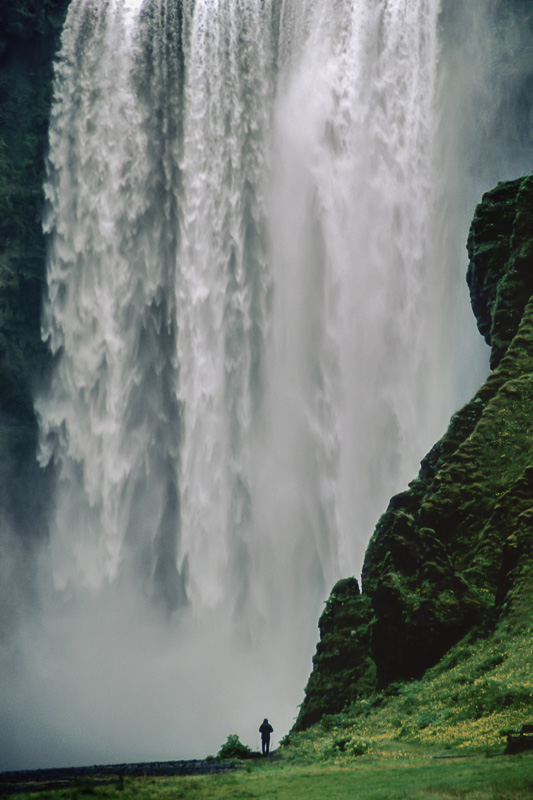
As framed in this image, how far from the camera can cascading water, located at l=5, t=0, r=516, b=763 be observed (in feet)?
131

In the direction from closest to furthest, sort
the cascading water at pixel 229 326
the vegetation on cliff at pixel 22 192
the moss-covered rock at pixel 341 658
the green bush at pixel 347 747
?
the green bush at pixel 347 747, the moss-covered rock at pixel 341 658, the cascading water at pixel 229 326, the vegetation on cliff at pixel 22 192

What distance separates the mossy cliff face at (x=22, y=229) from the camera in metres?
46.8

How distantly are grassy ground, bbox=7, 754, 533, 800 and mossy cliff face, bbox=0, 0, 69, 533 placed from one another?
32398 mm

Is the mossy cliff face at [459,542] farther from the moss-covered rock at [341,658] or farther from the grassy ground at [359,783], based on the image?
the grassy ground at [359,783]

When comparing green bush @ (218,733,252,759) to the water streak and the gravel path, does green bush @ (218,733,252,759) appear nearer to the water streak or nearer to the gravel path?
the gravel path

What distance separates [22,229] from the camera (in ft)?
159

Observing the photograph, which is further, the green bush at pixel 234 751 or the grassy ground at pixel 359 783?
the green bush at pixel 234 751

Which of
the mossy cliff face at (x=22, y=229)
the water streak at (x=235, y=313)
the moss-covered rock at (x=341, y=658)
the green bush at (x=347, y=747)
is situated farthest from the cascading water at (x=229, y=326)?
the green bush at (x=347, y=747)

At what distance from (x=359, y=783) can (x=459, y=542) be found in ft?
42.9

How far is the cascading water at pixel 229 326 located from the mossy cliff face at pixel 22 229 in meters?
1.15

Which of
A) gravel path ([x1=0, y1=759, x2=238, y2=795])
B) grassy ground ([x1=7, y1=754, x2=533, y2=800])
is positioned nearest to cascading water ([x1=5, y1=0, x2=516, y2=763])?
gravel path ([x1=0, y1=759, x2=238, y2=795])

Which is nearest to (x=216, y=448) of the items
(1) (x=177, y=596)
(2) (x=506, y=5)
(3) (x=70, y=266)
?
(1) (x=177, y=596)

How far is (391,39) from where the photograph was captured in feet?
149

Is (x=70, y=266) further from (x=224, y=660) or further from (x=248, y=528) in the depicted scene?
(x=224, y=660)
